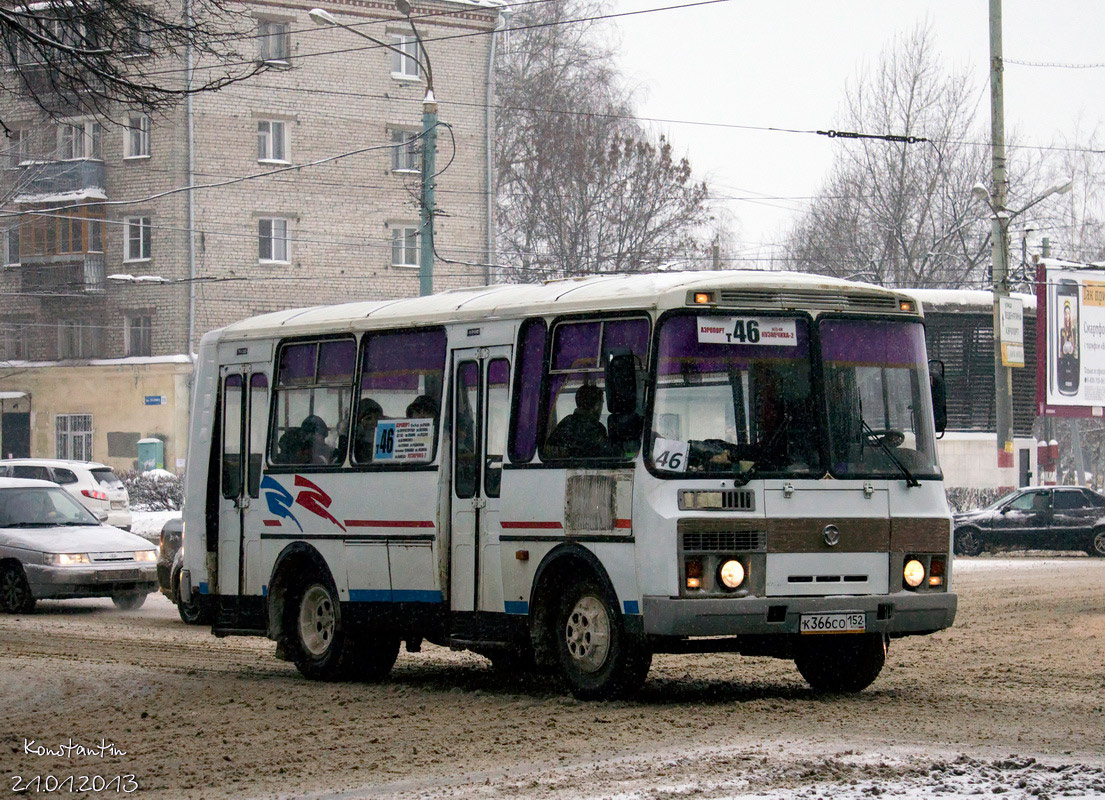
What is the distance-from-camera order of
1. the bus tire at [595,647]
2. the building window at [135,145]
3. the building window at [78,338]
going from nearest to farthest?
the bus tire at [595,647] → the building window at [135,145] → the building window at [78,338]

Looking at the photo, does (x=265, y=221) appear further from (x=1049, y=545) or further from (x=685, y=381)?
(x=685, y=381)

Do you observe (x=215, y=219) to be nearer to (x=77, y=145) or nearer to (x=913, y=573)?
(x=77, y=145)

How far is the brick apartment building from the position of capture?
56656 mm

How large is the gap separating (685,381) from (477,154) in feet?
166

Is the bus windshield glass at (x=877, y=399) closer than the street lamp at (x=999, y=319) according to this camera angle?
Yes

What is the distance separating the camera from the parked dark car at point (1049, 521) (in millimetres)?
36125

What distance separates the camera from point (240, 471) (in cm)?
1552

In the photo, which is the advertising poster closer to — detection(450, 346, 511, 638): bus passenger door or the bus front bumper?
detection(450, 346, 511, 638): bus passenger door

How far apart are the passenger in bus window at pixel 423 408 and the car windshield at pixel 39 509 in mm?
10191

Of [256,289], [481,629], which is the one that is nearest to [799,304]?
[481,629]

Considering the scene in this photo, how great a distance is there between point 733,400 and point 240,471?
542 cm

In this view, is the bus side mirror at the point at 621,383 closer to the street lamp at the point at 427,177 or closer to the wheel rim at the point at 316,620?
the wheel rim at the point at 316,620

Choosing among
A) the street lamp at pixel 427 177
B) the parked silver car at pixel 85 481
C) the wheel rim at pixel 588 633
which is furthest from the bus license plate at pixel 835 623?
the parked silver car at pixel 85 481

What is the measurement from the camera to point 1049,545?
36.4m
